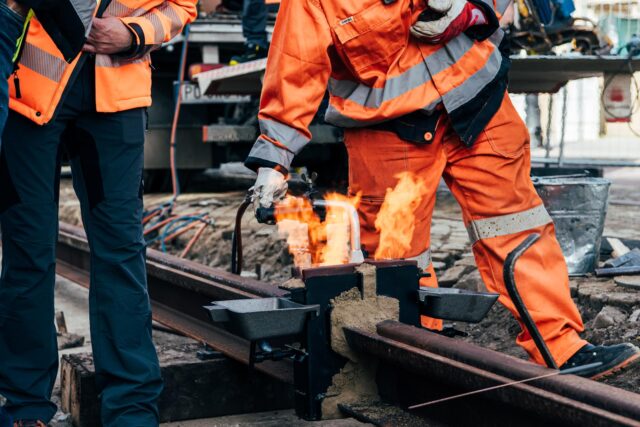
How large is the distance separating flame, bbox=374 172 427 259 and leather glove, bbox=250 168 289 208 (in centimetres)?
48

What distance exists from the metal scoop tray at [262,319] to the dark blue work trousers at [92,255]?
1.12 feet

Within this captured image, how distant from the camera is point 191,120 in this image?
9.98 m

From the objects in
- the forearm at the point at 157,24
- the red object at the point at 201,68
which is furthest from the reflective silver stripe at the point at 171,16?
the red object at the point at 201,68

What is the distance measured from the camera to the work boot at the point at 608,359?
328 centimetres

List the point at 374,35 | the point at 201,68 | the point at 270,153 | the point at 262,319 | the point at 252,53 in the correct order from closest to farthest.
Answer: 1. the point at 262,319
2. the point at 270,153
3. the point at 374,35
4. the point at 252,53
5. the point at 201,68

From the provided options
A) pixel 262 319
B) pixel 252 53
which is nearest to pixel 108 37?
pixel 262 319

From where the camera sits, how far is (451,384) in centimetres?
288

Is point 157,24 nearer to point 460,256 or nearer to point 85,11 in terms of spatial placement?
point 85,11

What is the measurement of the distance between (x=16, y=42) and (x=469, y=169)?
1668mm

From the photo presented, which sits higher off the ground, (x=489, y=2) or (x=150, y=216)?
(x=489, y=2)

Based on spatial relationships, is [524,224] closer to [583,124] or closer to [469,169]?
[469,169]

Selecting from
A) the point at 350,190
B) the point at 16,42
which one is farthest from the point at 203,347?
the point at 16,42

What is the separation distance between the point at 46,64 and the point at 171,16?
55cm

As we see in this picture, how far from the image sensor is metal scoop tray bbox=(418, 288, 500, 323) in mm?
3303
